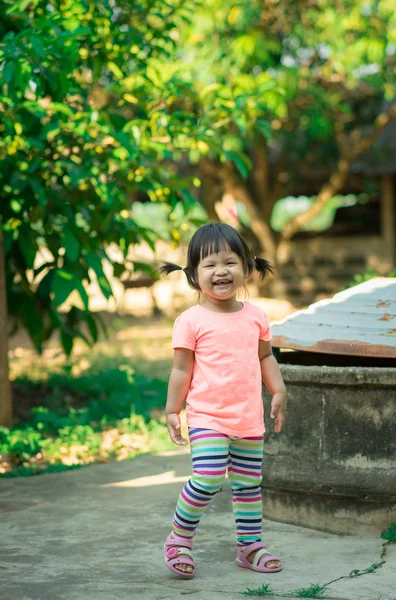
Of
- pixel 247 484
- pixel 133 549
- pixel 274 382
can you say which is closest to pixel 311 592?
pixel 247 484

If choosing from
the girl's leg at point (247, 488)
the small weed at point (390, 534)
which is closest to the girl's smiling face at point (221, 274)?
the girl's leg at point (247, 488)

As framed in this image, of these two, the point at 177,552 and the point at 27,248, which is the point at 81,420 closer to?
the point at 27,248

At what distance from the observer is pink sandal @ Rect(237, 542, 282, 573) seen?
3.34m

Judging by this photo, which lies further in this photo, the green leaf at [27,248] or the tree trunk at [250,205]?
the tree trunk at [250,205]

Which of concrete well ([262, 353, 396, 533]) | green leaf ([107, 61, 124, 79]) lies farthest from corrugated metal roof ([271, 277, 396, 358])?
green leaf ([107, 61, 124, 79])

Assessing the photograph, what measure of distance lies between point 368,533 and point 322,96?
9.23 meters

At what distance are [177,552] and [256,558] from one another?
30cm

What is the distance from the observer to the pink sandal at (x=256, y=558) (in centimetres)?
334

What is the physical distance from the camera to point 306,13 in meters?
11.6

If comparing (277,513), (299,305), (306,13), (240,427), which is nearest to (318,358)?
(277,513)

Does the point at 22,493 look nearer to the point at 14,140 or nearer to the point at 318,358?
the point at 318,358

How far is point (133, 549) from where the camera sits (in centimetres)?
369

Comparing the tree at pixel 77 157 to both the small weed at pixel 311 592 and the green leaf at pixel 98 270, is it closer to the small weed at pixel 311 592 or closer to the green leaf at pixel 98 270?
the green leaf at pixel 98 270

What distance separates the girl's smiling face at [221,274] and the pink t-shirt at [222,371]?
0.33 feet
